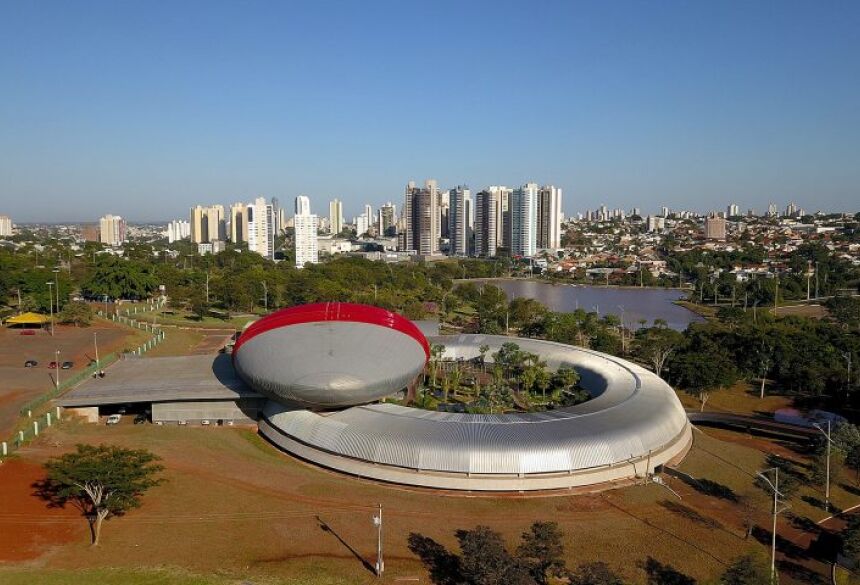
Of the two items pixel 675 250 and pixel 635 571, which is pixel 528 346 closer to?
pixel 635 571

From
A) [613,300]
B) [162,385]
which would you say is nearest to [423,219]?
[613,300]

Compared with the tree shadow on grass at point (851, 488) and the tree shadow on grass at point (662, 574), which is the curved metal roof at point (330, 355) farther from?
the tree shadow on grass at point (851, 488)

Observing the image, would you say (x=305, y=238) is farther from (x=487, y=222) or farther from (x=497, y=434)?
(x=497, y=434)

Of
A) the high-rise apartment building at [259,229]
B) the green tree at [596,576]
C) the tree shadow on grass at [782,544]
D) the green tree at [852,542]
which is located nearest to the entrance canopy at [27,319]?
the green tree at [596,576]

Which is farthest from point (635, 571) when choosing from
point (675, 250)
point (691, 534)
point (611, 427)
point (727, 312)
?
point (675, 250)

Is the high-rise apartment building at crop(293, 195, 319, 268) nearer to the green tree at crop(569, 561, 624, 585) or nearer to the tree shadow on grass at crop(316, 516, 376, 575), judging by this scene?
the tree shadow on grass at crop(316, 516, 376, 575)

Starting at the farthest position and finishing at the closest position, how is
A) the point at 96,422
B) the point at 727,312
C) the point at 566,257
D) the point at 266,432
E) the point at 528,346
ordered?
the point at 566,257, the point at 727,312, the point at 528,346, the point at 96,422, the point at 266,432
